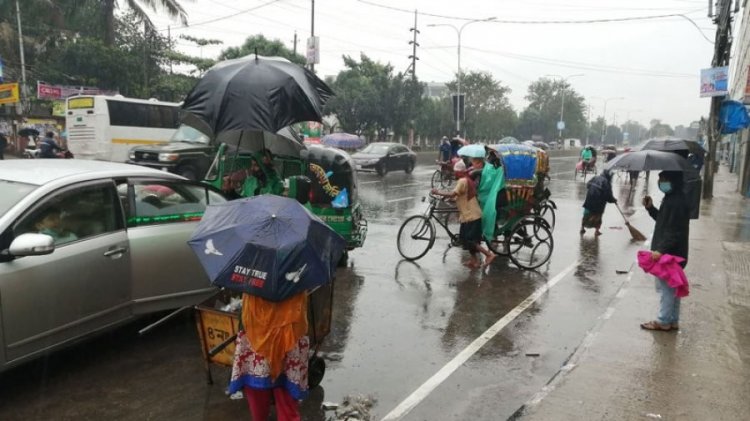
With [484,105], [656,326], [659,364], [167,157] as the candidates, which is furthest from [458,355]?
[484,105]

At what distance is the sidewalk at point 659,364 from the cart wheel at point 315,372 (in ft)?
4.76

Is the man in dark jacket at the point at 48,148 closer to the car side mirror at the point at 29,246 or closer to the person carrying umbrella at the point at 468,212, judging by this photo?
the person carrying umbrella at the point at 468,212

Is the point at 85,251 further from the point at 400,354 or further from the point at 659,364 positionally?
the point at 659,364

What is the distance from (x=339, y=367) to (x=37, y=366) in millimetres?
2364

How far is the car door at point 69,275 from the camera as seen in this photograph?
12.4 feet

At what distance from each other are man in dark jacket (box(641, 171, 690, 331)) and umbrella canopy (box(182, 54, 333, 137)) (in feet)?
12.0

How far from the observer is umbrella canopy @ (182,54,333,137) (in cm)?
605

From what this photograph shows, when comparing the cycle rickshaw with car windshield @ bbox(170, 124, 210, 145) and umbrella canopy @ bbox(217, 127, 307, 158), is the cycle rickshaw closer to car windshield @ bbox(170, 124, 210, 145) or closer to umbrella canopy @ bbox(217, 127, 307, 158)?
umbrella canopy @ bbox(217, 127, 307, 158)

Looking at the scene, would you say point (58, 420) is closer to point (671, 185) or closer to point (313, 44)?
point (671, 185)

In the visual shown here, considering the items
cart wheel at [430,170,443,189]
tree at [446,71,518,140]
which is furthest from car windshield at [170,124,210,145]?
tree at [446,71,518,140]

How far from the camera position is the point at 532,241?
8.65m

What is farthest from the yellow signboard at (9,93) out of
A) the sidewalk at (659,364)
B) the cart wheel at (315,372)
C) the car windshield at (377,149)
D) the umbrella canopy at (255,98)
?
the sidewalk at (659,364)

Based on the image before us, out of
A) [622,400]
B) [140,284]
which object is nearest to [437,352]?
[622,400]

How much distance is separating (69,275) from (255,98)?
2718 mm
